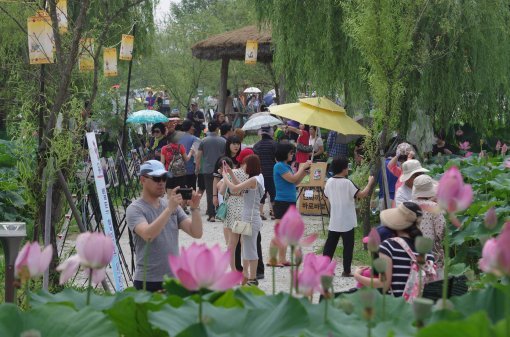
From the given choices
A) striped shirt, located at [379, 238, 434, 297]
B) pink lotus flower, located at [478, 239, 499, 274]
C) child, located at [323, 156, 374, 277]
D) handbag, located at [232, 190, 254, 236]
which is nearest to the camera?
pink lotus flower, located at [478, 239, 499, 274]

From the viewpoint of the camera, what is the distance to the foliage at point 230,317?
9.18 ft

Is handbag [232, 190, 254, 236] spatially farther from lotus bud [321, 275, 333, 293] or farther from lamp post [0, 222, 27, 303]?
lotus bud [321, 275, 333, 293]

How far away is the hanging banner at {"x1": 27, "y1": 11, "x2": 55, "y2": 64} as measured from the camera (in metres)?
7.75

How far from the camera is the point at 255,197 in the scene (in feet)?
34.6

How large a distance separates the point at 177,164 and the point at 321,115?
2.82 meters

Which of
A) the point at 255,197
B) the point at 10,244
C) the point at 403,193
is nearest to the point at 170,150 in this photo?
the point at 255,197

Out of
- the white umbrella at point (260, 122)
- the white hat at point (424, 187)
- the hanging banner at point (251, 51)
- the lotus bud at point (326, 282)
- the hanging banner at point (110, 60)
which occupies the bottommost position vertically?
the white umbrella at point (260, 122)

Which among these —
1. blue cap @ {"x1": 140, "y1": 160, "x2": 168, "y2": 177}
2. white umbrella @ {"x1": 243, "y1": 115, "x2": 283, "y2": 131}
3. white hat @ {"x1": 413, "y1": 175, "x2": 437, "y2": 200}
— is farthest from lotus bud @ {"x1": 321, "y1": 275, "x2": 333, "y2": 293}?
white umbrella @ {"x1": 243, "y1": 115, "x2": 283, "y2": 131}

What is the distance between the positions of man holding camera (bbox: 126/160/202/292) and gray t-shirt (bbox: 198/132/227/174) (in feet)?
30.1

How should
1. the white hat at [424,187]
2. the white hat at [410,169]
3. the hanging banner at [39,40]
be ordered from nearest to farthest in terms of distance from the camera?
the hanging banner at [39,40]
the white hat at [424,187]
the white hat at [410,169]

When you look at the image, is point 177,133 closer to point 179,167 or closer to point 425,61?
point 179,167

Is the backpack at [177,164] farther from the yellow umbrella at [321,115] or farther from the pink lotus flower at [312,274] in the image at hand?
the pink lotus flower at [312,274]

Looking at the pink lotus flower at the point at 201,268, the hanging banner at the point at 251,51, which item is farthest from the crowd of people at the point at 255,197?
the hanging banner at the point at 251,51

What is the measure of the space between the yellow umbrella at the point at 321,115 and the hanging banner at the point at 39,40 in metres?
6.59
